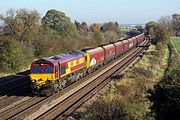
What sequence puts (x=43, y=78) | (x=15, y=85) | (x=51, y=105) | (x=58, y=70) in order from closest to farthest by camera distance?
(x=51, y=105) < (x=43, y=78) < (x=58, y=70) < (x=15, y=85)

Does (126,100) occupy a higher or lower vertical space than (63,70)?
lower

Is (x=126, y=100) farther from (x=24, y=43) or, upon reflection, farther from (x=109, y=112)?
(x=24, y=43)

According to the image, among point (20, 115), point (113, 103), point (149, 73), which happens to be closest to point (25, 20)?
point (149, 73)

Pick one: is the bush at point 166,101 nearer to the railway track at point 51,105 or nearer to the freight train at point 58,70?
the railway track at point 51,105

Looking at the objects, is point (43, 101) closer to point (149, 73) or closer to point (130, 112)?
point (130, 112)

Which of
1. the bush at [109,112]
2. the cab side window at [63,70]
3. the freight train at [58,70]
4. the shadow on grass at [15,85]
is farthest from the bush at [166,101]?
the shadow on grass at [15,85]

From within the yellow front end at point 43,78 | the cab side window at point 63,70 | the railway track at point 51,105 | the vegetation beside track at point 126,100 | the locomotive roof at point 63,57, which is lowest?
the railway track at point 51,105

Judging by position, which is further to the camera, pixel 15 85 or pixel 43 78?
pixel 15 85

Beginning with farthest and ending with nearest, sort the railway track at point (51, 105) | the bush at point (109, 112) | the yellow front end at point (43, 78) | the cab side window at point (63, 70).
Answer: the cab side window at point (63, 70)
the yellow front end at point (43, 78)
the railway track at point (51, 105)
the bush at point (109, 112)

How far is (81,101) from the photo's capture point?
25.7 m

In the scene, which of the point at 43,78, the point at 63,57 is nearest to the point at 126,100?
the point at 43,78

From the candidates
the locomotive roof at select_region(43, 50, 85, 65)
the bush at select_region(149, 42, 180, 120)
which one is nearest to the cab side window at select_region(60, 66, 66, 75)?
the locomotive roof at select_region(43, 50, 85, 65)

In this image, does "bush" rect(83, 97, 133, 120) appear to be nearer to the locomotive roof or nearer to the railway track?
the railway track

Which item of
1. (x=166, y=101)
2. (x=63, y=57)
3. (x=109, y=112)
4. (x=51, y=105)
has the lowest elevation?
(x=51, y=105)
